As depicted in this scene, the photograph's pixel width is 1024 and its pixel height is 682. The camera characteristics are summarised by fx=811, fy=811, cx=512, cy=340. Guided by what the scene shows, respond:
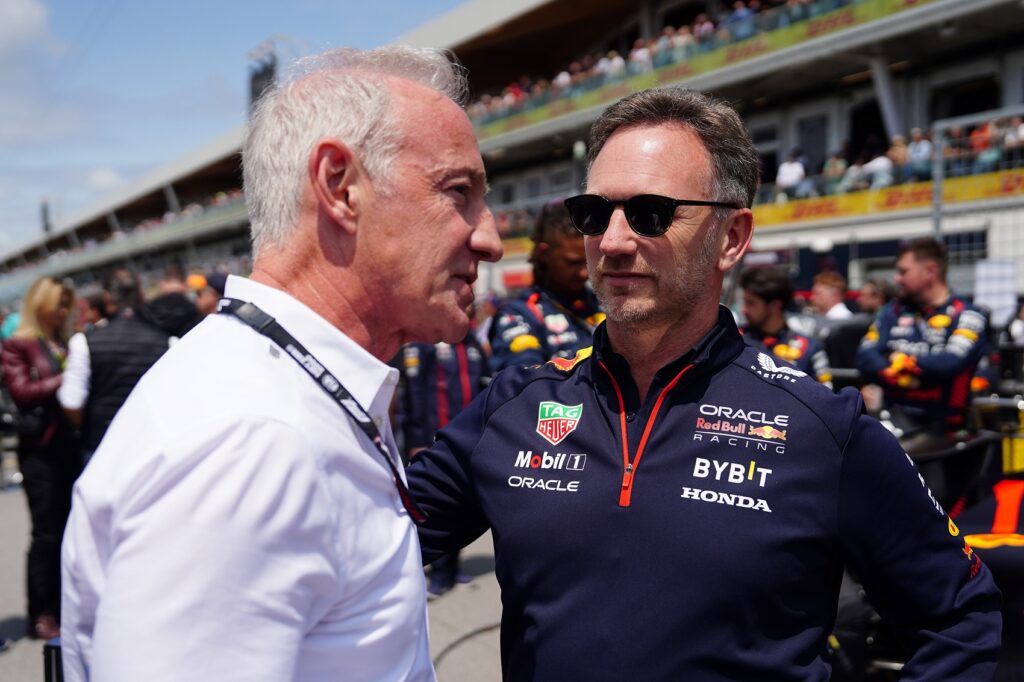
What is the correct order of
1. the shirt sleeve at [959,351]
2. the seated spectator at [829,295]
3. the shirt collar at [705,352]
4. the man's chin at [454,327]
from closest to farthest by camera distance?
the man's chin at [454,327]
the shirt collar at [705,352]
the shirt sleeve at [959,351]
the seated spectator at [829,295]

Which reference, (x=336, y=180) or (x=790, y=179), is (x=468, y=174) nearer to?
(x=336, y=180)

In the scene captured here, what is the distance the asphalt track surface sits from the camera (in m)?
3.99

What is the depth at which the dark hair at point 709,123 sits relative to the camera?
175cm

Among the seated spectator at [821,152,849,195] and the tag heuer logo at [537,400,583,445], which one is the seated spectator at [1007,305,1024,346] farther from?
the seated spectator at [821,152,849,195]

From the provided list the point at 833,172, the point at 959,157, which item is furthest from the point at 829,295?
the point at 833,172

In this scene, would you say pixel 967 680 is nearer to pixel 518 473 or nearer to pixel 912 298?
pixel 518 473

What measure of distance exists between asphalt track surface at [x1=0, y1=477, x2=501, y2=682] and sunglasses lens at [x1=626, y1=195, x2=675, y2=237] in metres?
2.77

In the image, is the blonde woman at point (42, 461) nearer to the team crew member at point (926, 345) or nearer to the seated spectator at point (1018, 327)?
the team crew member at point (926, 345)

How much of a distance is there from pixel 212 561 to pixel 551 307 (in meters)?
3.15

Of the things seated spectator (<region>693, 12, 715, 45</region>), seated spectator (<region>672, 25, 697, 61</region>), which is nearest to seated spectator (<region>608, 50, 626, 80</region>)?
seated spectator (<region>672, 25, 697, 61</region>)

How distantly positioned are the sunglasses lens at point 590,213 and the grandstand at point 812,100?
4.98 meters

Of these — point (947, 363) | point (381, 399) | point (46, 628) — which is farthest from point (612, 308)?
point (46, 628)

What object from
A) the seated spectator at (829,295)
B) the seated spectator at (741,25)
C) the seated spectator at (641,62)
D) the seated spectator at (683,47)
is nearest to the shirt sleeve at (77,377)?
the seated spectator at (829,295)

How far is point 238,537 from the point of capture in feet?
2.85
